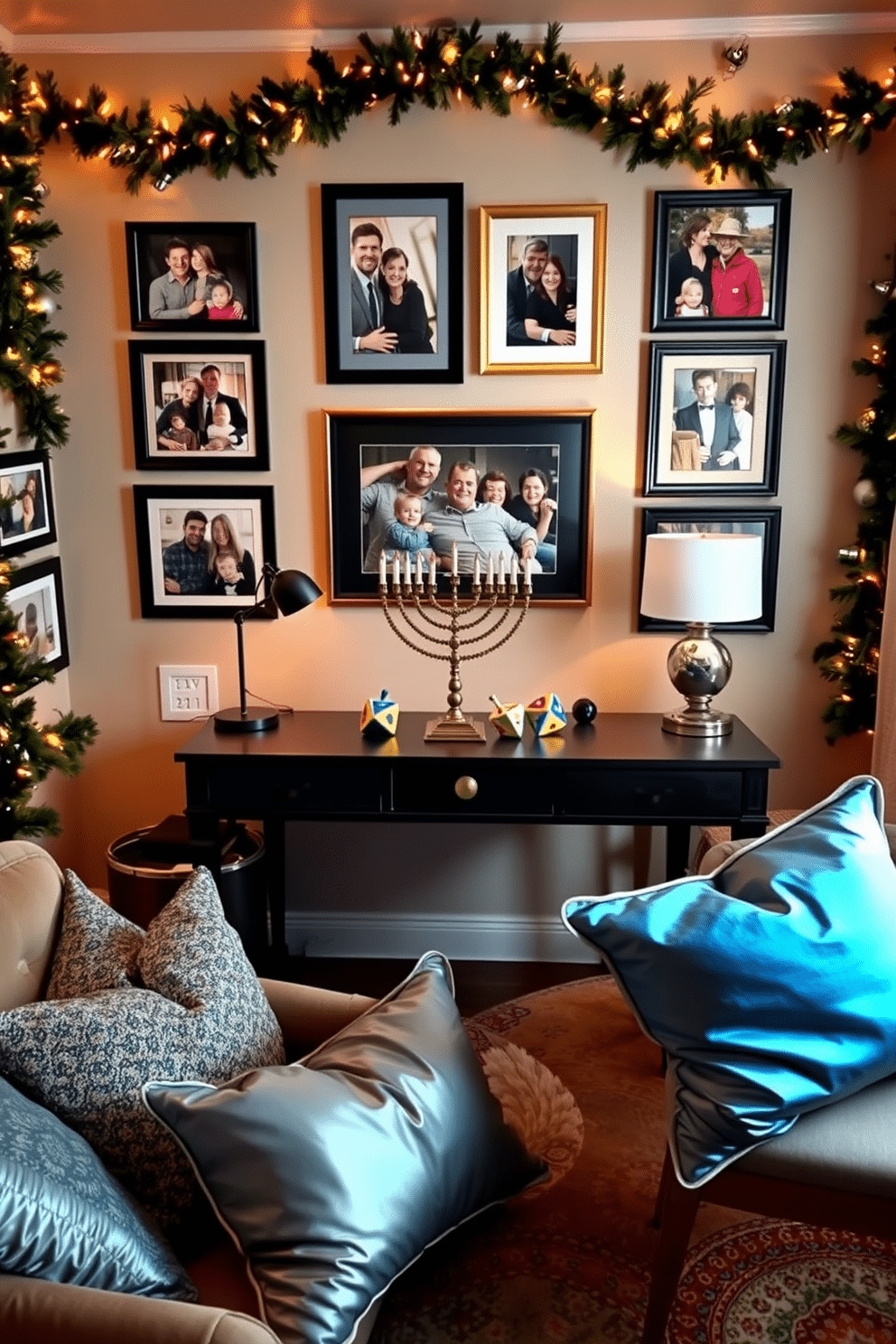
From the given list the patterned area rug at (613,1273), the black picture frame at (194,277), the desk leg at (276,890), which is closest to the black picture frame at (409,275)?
the black picture frame at (194,277)

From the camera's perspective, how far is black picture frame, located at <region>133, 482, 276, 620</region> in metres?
2.96

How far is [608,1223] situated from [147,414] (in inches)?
88.2

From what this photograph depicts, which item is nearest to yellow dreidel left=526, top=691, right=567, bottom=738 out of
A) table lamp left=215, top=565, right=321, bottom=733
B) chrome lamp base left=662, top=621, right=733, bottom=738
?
chrome lamp base left=662, top=621, right=733, bottom=738

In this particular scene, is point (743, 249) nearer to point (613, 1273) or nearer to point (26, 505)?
point (26, 505)

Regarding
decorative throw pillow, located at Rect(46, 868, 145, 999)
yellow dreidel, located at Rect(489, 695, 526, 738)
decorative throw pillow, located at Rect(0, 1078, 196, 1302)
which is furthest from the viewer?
yellow dreidel, located at Rect(489, 695, 526, 738)

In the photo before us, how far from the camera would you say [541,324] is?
2.83m

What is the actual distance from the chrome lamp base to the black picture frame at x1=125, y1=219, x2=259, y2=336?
1399 mm

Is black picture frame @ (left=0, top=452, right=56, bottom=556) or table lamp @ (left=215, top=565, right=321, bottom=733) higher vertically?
black picture frame @ (left=0, top=452, right=56, bottom=556)

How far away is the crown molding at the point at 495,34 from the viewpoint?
264 cm

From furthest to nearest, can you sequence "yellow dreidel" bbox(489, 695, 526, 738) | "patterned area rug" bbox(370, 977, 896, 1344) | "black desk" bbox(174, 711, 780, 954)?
"yellow dreidel" bbox(489, 695, 526, 738), "black desk" bbox(174, 711, 780, 954), "patterned area rug" bbox(370, 977, 896, 1344)

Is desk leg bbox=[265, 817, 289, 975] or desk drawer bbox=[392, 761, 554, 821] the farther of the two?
desk leg bbox=[265, 817, 289, 975]

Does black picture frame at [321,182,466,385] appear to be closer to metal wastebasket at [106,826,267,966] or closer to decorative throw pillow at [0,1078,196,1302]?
metal wastebasket at [106,826,267,966]

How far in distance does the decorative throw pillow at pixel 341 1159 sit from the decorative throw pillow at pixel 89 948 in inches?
9.0

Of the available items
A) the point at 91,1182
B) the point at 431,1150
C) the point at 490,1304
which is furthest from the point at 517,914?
the point at 91,1182
